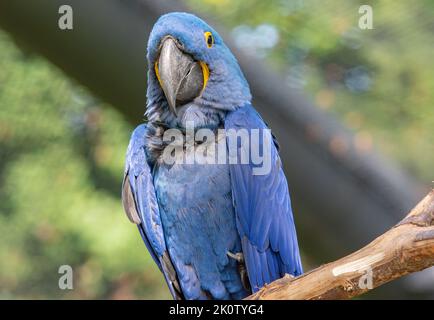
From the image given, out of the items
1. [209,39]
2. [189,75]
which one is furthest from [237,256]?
[209,39]

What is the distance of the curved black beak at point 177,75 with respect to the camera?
7.75 ft

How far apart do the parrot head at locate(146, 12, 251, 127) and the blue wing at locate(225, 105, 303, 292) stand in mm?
85

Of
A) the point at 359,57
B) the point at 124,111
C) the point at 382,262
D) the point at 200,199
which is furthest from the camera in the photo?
the point at 359,57

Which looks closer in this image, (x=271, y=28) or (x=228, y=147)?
(x=228, y=147)

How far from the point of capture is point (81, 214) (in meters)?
4.03

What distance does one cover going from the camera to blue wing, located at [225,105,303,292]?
2314 millimetres

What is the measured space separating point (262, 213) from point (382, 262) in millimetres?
755

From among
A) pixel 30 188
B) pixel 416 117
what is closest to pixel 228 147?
pixel 416 117

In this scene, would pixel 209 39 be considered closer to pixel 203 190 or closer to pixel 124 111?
pixel 124 111

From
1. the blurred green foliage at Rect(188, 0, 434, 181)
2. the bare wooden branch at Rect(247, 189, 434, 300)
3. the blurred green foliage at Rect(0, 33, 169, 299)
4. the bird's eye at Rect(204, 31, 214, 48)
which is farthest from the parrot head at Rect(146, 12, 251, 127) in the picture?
the blurred green foliage at Rect(0, 33, 169, 299)

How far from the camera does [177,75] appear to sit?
238 cm

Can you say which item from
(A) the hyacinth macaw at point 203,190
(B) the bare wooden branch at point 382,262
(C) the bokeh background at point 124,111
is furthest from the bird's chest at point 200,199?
(B) the bare wooden branch at point 382,262
